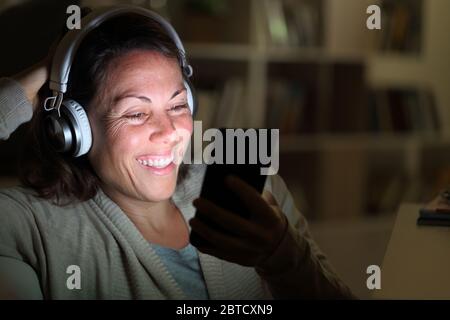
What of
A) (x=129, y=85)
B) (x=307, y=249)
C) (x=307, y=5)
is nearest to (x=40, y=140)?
(x=129, y=85)

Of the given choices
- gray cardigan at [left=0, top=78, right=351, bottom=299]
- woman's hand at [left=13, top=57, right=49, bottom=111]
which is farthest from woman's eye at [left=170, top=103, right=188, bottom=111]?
woman's hand at [left=13, top=57, right=49, bottom=111]

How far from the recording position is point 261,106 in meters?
1.94

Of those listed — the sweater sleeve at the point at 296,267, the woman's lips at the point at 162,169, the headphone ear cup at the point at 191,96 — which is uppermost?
the headphone ear cup at the point at 191,96

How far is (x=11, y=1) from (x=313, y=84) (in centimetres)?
133

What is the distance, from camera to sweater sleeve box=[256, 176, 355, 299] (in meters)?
1.17

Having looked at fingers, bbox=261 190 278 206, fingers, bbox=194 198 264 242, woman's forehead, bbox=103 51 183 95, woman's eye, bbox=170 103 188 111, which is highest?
woman's forehead, bbox=103 51 183 95

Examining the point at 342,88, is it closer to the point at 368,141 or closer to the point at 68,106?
the point at 368,141

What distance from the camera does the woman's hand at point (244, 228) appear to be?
3.75 feet

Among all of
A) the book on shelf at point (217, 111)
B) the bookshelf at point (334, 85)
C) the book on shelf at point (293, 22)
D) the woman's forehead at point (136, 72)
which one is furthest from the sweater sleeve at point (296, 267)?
the book on shelf at point (293, 22)

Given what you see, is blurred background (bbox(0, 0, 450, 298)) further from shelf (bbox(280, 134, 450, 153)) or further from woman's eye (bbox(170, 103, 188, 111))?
woman's eye (bbox(170, 103, 188, 111))

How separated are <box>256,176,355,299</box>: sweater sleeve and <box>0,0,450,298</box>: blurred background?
0.97 feet

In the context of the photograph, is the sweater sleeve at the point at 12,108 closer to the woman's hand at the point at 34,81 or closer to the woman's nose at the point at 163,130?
the woman's hand at the point at 34,81
